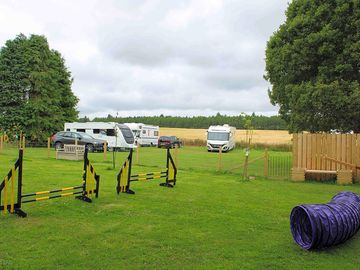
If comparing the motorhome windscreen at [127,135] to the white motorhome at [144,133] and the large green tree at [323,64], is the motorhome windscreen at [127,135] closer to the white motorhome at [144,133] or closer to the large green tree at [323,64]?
the white motorhome at [144,133]

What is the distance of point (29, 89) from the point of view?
41031 millimetres

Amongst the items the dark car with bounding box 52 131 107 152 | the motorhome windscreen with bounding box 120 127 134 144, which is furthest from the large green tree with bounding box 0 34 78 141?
the motorhome windscreen with bounding box 120 127 134 144

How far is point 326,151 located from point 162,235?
11366 millimetres

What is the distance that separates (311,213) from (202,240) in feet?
5.76

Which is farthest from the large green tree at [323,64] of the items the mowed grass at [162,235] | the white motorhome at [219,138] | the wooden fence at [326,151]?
the white motorhome at [219,138]

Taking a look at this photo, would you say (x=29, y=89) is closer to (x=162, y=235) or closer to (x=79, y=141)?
(x=79, y=141)

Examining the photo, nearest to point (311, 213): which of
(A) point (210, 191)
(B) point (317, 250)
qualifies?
(B) point (317, 250)

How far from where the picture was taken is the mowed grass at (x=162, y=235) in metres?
5.45

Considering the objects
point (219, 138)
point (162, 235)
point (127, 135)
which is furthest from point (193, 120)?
point (162, 235)

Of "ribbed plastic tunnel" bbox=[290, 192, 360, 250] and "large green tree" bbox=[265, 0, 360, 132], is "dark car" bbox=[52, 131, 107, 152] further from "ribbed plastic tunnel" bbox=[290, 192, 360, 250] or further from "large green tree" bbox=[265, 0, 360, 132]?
"ribbed plastic tunnel" bbox=[290, 192, 360, 250]

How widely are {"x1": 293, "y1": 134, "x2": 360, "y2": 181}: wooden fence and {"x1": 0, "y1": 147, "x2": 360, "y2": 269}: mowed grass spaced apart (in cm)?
496

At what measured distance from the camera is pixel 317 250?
616 centimetres

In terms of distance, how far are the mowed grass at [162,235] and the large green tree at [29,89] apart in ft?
100

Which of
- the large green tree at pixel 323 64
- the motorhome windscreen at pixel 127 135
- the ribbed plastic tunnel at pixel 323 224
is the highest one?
the large green tree at pixel 323 64
